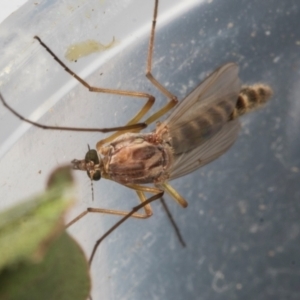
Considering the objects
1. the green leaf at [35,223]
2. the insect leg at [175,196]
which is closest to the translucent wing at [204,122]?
the insect leg at [175,196]

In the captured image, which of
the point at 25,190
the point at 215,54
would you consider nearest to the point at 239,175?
the point at 215,54

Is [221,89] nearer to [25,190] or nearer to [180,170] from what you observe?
[180,170]

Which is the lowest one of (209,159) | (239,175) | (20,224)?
(239,175)

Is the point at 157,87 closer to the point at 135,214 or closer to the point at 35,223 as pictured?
the point at 135,214

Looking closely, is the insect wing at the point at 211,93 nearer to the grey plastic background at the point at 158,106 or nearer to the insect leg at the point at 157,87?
the insect leg at the point at 157,87

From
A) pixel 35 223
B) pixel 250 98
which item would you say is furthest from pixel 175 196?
pixel 35 223

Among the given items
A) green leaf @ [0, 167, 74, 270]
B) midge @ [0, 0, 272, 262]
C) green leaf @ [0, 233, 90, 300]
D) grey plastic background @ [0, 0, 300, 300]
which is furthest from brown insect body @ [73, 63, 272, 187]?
green leaf @ [0, 167, 74, 270]

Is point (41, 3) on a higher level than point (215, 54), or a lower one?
higher
